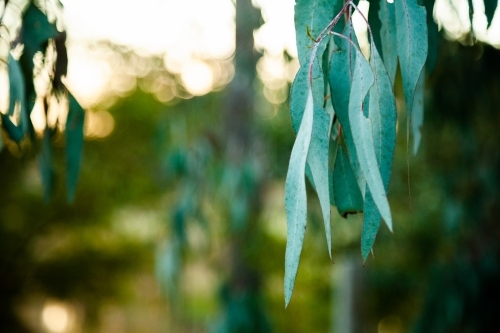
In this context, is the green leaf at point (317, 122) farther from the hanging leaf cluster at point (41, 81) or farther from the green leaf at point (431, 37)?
the hanging leaf cluster at point (41, 81)

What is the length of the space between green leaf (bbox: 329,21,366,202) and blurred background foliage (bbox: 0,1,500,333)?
100 mm

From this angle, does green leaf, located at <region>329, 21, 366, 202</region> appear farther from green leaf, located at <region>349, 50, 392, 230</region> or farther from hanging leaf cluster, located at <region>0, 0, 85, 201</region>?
hanging leaf cluster, located at <region>0, 0, 85, 201</region>

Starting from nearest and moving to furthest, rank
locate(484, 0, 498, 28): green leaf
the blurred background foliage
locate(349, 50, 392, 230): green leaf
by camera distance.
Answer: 1. locate(349, 50, 392, 230): green leaf
2. locate(484, 0, 498, 28): green leaf
3. the blurred background foliage

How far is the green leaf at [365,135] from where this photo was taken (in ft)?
1.29

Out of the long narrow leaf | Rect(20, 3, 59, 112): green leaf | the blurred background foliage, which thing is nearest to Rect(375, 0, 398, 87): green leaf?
the long narrow leaf

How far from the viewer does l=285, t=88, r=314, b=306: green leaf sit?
16.0 inches

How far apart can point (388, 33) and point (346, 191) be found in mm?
171

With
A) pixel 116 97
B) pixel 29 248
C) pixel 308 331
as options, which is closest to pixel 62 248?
pixel 29 248

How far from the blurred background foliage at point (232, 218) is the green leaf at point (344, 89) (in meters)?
0.10

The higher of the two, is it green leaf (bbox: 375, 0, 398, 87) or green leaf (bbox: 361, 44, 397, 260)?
green leaf (bbox: 375, 0, 398, 87)

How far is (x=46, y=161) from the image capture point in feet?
2.89

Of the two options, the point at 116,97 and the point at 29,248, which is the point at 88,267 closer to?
the point at 29,248

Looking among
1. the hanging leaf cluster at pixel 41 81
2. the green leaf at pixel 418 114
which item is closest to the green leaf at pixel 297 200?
the green leaf at pixel 418 114

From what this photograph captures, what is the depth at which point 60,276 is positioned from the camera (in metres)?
4.47
